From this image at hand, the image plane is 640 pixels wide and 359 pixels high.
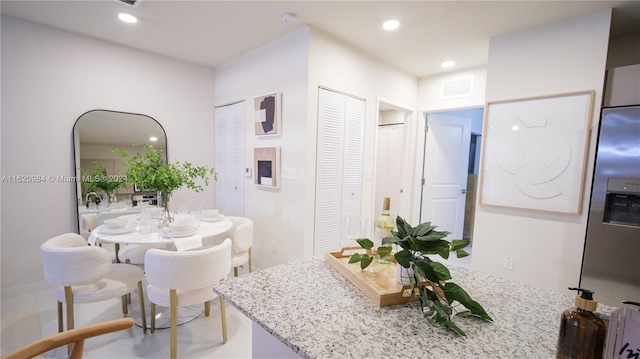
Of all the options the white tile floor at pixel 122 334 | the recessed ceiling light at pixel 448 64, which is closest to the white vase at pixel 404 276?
the white tile floor at pixel 122 334

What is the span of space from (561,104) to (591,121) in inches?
9.8

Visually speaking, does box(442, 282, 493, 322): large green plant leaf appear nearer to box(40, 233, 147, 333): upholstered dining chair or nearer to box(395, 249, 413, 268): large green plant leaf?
box(395, 249, 413, 268): large green plant leaf

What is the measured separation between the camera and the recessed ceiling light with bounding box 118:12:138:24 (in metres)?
2.45

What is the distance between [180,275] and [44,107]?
244 centimetres

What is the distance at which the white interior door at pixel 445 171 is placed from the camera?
398cm

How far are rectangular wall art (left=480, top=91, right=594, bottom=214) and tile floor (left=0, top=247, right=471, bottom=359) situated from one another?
8.56 ft

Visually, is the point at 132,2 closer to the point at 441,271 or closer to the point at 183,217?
the point at 183,217

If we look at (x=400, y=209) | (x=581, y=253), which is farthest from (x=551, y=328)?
(x=400, y=209)

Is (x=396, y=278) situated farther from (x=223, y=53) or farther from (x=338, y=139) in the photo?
(x=223, y=53)

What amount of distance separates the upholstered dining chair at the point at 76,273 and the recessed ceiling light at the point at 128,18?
1.91 metres

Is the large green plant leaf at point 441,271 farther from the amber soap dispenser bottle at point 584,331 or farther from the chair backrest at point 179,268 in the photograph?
the chair backrest at point 179,268

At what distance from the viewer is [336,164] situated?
2.99 m

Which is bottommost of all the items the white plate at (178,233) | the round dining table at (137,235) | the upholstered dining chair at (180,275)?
the upholstered dining chair at (180,275)

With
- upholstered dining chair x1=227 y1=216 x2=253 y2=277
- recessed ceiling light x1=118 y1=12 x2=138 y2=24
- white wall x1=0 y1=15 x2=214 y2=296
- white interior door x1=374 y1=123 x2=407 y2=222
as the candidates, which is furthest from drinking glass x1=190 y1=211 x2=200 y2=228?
white interior door x1=374 y1=123 x2=407 y2=222
